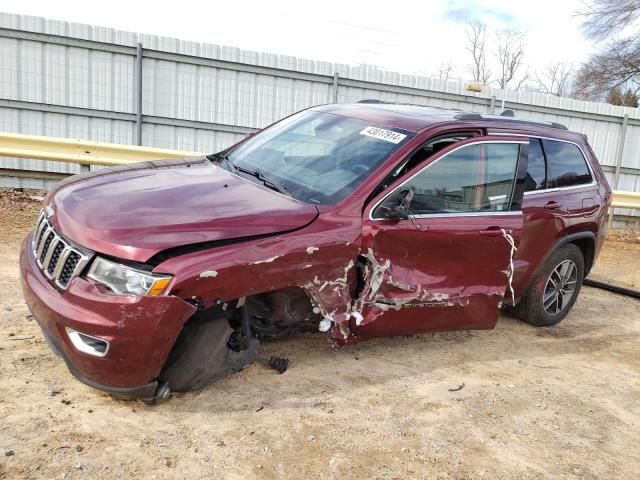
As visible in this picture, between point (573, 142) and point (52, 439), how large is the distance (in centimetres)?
487

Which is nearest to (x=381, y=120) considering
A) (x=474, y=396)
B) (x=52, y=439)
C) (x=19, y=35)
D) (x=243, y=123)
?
(x=474, y=396)

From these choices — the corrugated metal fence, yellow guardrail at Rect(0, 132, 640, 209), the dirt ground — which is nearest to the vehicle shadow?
the dirt ground

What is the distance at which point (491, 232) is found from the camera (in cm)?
428

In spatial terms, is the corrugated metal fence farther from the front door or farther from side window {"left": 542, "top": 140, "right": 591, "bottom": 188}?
the front door

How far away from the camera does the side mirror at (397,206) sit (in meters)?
3.77

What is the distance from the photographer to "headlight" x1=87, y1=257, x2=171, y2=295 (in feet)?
9.64

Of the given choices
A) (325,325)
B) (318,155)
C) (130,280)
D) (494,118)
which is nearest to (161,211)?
(130,280)

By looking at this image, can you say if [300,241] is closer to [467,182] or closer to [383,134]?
[383,134]

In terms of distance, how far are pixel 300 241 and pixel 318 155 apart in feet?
3.38

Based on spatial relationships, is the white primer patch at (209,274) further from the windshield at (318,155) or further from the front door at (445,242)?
the front door at (445,242)

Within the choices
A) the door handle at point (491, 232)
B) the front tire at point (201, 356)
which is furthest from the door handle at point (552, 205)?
the front tire at point (201, 356)

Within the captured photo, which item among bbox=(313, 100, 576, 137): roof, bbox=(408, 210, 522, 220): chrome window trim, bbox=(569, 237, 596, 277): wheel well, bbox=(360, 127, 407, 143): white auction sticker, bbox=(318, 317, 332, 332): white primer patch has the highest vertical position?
bbox=(313, 100, 576, 137): roof

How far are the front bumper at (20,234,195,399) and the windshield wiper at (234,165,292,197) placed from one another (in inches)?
43.8

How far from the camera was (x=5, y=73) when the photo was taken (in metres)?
9.48
